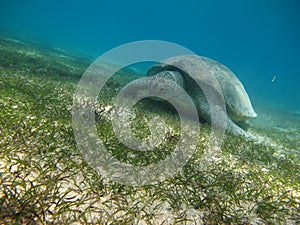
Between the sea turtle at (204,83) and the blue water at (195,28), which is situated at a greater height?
the blue water at (195,28)

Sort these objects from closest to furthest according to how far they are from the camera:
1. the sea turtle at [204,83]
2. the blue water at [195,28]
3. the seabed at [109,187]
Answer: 1. the seabed at [109,187]
2. the sea turtle at [204,83]
3. the blue water at [195,28]

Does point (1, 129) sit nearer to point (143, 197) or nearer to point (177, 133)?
point (143, 197)

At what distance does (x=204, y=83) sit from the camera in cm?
572

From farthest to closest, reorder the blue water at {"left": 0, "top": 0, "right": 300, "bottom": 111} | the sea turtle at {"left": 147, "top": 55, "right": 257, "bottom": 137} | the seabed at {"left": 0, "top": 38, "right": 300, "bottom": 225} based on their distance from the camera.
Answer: the blue water at {"left": 0, "top": 0, "right": 300, "bottom": 111} < the sea turtle at {"left": 147, "top": 55, "right": 257, "bottom": 137} < the seabed at {"left": 0, "top": 38, "right": 300, "bottom": 225}

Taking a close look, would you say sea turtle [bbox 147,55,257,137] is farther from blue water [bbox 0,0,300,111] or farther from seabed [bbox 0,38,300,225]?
blue water [bbox 0,0,300,111]

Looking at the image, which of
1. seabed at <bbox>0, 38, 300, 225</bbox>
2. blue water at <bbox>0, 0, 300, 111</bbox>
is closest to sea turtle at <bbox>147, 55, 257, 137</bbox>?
seabed at <bbox>0, 38, 300, 225</bbox>

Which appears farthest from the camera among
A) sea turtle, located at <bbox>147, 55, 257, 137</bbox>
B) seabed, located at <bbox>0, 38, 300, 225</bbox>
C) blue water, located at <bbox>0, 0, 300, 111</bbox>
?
blue water, located at <bbox>0, 0, 300, 111</bbox>

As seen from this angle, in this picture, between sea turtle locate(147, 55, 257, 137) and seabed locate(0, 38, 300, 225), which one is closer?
seabed locate(0, 38, 300, 225)

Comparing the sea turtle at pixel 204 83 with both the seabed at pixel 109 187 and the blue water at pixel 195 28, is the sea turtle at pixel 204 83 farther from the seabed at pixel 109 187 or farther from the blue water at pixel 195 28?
the blue water at pixel 195 28

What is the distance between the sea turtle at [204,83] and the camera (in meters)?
5.54

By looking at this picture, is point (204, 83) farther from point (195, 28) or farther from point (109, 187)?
point (195, 28)

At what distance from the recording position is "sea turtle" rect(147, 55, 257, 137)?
18.2 ft

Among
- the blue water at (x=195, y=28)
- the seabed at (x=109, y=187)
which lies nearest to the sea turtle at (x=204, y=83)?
the seabed at (x=109, y=187)

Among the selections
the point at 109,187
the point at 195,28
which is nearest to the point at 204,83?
the point at 109,187
